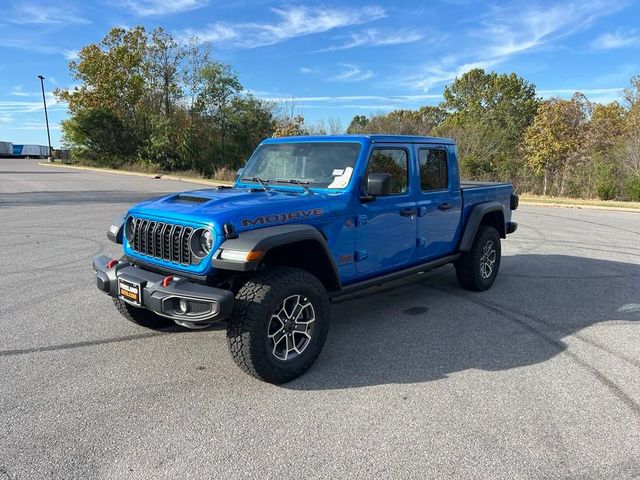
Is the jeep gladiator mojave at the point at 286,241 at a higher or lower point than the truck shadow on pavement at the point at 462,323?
higher

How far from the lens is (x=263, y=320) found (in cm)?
324

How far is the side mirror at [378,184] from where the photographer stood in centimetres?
391

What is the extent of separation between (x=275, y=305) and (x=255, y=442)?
91cm

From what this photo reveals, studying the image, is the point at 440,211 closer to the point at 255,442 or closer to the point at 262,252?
Answer: the point at 262,252

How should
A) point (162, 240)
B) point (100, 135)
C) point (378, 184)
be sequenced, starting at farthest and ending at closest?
point (100, 135) < point (378, 184) < point (162, 240)

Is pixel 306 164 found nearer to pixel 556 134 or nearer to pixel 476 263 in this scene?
pixel 476 263

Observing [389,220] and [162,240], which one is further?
[389,220]

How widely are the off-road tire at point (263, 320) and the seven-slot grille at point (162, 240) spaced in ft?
1.70

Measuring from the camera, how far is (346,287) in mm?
4043

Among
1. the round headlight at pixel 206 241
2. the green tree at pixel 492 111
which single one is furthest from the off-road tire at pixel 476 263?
the green tree at pixel 492 111

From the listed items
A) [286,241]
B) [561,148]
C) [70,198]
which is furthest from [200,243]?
[561,148]

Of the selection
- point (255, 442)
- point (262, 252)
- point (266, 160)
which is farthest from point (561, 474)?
point (266, 160)

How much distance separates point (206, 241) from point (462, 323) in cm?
278

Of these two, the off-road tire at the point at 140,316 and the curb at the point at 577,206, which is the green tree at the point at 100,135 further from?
the off-road tire at the point at 140,316
